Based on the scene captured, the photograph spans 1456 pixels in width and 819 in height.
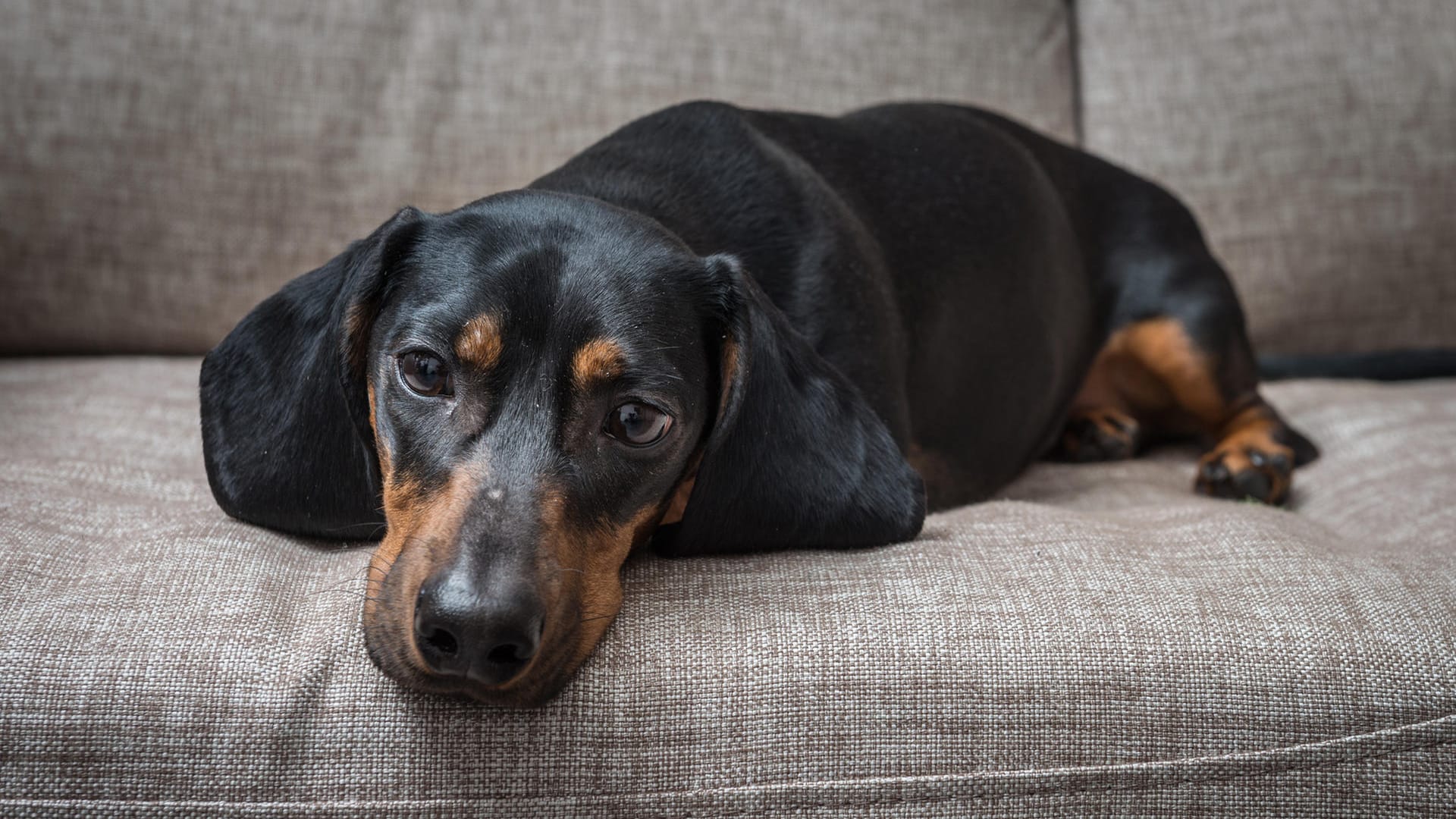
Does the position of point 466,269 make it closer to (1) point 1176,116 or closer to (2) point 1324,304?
(1) point 1176,116

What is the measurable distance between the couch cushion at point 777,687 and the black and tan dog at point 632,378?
0.11 m

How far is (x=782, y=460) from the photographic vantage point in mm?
2154

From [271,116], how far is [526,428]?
227 cm

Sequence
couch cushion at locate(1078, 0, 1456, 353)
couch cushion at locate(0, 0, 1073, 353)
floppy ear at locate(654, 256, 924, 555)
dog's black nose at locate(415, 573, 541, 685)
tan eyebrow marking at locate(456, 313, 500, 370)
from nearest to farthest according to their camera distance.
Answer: dog's black nose at locate(415, 573, 541, 685) < tan eyebrow marking at locate(456, 313, 500, 370) < floppy ear at locate(654, 256, 924, 555) < couch cushion at locate(0, 0, 1073, 353) < couch cushion at locate(1078, 0, 1456, 353)

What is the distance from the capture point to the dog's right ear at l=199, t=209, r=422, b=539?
211cm

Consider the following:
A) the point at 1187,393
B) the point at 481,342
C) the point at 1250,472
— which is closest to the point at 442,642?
the point at 481,342

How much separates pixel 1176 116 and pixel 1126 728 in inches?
112

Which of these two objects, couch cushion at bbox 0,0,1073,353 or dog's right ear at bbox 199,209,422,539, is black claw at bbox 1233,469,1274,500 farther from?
dog's right ear at bbox 199,209,422,539

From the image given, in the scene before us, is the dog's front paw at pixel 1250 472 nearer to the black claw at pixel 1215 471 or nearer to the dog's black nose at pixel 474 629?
the black claw at pixel 1215 471

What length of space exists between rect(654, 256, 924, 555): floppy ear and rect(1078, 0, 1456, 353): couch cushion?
240 centimetres

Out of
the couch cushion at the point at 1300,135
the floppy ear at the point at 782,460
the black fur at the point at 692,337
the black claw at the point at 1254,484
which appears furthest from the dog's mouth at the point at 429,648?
the couch cushion at the point at 1300,135

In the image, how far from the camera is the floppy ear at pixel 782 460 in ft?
6.91

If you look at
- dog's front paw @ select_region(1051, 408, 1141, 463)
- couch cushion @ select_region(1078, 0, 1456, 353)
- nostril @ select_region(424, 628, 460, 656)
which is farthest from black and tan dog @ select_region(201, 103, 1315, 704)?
couch cushion @ select_region(1078, 0, 1456, 353)

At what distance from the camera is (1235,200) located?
4.15 metres
